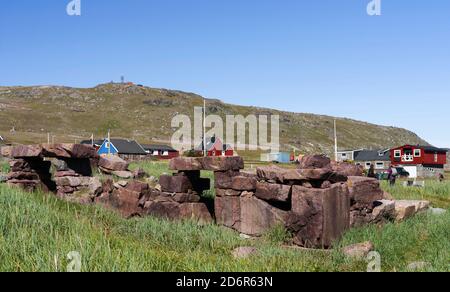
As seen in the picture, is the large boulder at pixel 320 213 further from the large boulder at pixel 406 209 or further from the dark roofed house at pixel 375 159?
the dark roofed house at pixel 375 159

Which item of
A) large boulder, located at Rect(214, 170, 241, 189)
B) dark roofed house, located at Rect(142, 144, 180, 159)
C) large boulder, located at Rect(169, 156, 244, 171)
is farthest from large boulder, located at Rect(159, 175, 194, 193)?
dark roofed house, located at Rect(142, 144, 180, 159)

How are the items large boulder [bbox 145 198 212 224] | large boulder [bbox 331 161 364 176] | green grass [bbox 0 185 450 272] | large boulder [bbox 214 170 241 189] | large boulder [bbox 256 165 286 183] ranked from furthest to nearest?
large boulder [bbox 331 161 364 176] → large boulder [bbox 145 198 212 224] → large boulder [bbox 214 170 241 189] → large boulder [bbox 256 165 286 183] → green grass [bbox 0 185 450 272]

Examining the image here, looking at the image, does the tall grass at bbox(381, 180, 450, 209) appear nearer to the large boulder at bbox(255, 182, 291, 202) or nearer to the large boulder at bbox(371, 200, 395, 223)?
the large boulder at bbox(371, 200, 395, 223)

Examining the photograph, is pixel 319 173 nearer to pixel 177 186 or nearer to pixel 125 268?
pixel 177 186

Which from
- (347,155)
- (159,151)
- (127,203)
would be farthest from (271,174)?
(347,155)

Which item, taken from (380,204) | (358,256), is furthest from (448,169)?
(358,256)

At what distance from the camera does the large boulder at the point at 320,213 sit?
1082cm

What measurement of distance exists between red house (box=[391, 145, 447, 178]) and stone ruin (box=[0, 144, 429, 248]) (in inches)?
2224

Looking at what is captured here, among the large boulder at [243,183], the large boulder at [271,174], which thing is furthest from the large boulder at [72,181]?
the large boulder at [271,174]

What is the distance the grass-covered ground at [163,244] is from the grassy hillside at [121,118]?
4487 inches

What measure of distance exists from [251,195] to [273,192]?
98 cm

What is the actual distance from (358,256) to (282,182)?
4091mm

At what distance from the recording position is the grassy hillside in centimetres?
13850
